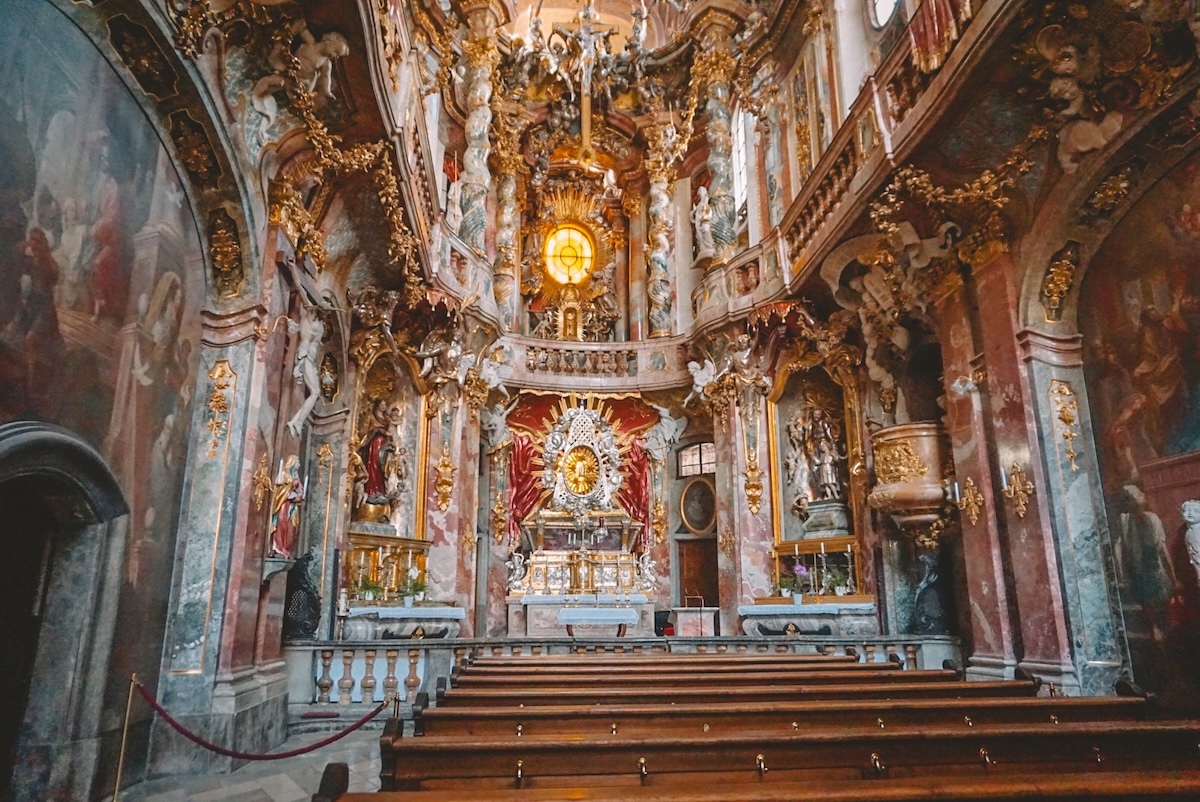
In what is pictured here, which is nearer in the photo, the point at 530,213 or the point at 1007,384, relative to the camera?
the point at 1007,384

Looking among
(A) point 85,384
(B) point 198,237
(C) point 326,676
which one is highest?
(B) point 198,237

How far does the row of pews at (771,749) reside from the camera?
2924 mm

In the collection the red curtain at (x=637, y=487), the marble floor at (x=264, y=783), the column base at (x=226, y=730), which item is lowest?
the marble floor at (x=264, y=783)

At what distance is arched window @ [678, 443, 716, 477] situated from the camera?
16.6m

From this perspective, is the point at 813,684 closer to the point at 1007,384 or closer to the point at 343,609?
the point at 1007,384

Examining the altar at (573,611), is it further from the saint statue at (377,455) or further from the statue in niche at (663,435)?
the statue in niche at (663,435)

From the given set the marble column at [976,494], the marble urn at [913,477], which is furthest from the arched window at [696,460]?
the marble column at [976,494]

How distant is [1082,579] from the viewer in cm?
758

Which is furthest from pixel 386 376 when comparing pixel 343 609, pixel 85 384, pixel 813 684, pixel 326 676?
pixel 813 684

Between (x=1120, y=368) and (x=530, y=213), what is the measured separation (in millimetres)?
13830

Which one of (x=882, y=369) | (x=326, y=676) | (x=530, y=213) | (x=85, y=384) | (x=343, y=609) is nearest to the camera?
(x=85, y=384)

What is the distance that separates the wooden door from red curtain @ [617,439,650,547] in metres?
1.01

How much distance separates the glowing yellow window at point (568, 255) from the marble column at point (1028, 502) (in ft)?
36.8

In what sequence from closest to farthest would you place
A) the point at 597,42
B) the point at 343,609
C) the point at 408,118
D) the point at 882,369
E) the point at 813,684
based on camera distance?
1. the point at 813,684
2. the point at 408,118
3. the point at 343,609
4. the point at 882,369
5. the point at 597,42
